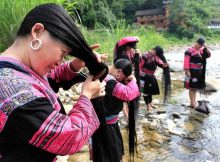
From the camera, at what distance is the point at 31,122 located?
101 cm

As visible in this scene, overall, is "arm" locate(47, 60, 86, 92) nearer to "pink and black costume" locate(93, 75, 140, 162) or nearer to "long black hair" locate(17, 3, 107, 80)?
"long black hair" locate(17, 3, 107, 80)

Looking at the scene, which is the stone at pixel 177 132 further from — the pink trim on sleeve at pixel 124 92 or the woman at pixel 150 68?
the pink trim on sleeve at pixel 124 92

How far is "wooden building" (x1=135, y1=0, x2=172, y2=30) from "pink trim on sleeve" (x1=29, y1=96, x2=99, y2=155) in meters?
37.1

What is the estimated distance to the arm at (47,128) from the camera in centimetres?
101

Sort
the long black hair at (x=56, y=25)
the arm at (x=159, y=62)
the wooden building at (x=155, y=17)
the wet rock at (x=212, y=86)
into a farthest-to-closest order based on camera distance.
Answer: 1. the wooden building at (x=155, y=17)
2. the wet rock at (x=212, y=86)
3. the arm at (x=159, y=62)
4. the long black hair at (x=56, y=25)

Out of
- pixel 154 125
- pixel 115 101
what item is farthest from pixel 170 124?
pixel 115 101

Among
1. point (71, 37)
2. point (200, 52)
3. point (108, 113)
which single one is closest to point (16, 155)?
point (71, 37)

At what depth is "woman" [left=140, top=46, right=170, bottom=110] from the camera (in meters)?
6.29

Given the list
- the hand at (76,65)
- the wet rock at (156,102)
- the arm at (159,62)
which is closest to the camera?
the hand at (76,65)

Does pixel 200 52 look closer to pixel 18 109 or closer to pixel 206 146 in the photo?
pixel 206 146

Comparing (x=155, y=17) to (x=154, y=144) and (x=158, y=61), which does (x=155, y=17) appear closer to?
(x=158, y=61)

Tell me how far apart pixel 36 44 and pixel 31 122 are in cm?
30

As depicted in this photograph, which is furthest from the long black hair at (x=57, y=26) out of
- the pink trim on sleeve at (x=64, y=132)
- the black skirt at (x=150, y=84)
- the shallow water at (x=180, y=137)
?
the black skirt at (x=150, y=84)

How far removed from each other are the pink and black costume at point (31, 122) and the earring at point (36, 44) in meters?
0.08
